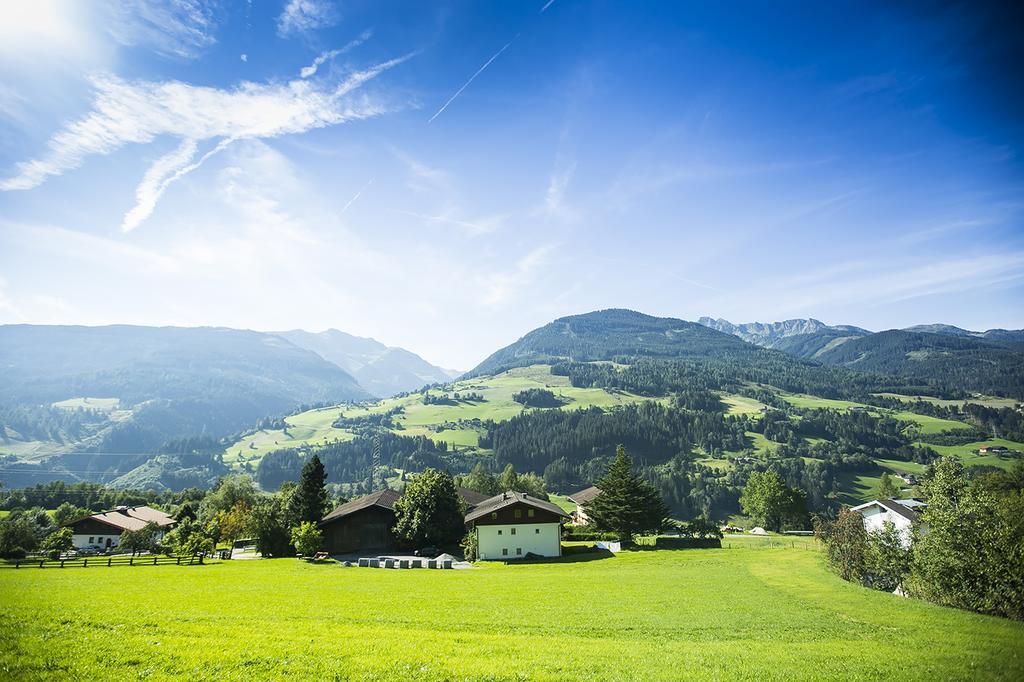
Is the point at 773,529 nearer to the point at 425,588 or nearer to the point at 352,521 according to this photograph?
the point at 352,521

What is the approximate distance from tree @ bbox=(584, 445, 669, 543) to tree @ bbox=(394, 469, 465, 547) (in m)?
19.9

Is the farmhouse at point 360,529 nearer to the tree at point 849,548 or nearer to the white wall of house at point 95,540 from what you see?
the tree at point 849,548

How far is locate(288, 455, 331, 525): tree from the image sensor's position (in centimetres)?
6562

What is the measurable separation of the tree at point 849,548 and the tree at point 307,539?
172 feet

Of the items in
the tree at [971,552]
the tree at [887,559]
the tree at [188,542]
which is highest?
the tree at [971,552]

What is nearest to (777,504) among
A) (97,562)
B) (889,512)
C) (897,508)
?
(889,512)

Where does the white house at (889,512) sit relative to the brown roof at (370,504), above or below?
below

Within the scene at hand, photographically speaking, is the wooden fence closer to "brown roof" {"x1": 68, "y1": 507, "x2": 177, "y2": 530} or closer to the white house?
"brown roof" {"x1": 68, "y1": 507, "x2": 177, "y2": 530}

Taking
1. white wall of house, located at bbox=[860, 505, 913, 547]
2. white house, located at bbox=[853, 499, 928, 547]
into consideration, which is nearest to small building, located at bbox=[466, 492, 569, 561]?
white house, located at bbox=[853, 499, 928, 547]

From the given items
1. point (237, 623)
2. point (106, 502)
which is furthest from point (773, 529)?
point (106, 502)

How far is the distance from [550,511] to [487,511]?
7.98m

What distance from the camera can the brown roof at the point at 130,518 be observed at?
86569 millimetres

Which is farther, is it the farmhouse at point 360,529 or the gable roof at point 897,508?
the farmhouse at point 360,529

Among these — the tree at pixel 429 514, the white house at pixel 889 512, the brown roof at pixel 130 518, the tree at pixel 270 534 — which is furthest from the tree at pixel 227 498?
the white house at pixel 889 512
